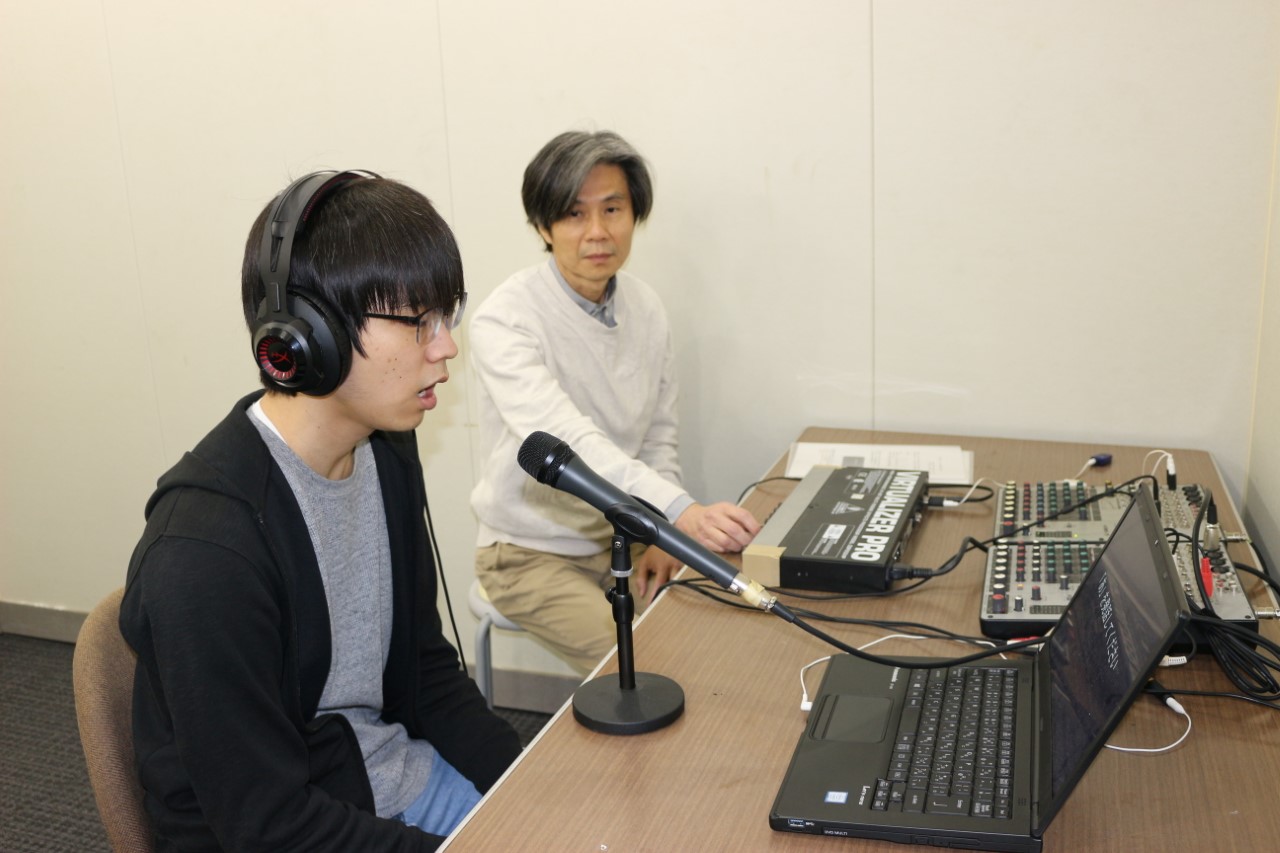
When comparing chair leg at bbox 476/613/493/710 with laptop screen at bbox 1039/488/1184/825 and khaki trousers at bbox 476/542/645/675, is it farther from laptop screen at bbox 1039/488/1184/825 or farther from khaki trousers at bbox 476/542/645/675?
laptop screen at bbox 1039/488/1184/825

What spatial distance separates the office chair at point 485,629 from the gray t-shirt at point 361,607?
595mm

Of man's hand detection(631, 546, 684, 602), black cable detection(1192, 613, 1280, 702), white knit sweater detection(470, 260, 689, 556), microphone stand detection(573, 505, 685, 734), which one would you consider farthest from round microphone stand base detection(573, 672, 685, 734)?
man's hand detection(631, 546, 684, 602)

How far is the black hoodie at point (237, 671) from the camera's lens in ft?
3.34

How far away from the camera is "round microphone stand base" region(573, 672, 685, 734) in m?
1.09

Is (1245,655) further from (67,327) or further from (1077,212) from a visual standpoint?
(67,327)

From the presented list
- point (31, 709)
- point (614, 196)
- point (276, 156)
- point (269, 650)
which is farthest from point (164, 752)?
point (31, 709)

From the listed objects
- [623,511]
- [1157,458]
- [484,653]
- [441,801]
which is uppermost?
[623,511]

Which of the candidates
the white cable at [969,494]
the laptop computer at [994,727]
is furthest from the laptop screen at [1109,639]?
the white cable at [969,494]

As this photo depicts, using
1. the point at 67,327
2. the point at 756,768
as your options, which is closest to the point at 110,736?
the point at 756,768

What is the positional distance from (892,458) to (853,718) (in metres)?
0.97

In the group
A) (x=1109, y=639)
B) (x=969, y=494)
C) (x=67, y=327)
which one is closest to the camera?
(x=1109, y=639)

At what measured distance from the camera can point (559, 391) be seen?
6.26ft

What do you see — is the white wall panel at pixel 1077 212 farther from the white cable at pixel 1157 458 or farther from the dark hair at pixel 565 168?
the dark hair at pixel 565 168

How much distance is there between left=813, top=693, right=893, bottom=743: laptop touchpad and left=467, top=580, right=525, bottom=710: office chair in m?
0.99
